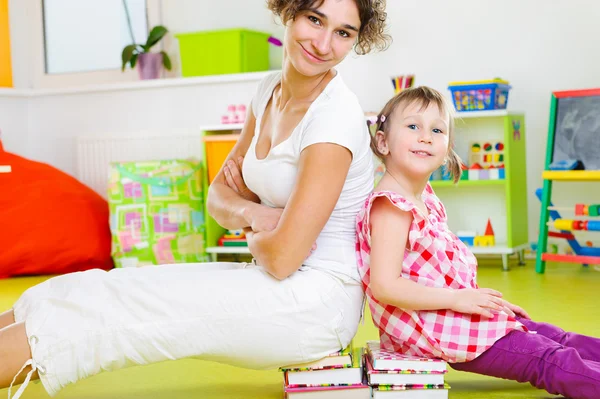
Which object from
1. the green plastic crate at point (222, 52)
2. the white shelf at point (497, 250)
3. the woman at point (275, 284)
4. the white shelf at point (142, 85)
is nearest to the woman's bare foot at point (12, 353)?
the woman at point (275, 284)

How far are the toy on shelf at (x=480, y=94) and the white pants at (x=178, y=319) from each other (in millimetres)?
2325

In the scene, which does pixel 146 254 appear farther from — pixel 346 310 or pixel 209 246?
pixel 346 310

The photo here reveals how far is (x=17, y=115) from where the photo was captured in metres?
5.07

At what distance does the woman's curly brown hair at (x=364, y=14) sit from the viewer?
5.68 ft

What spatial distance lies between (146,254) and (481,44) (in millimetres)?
1975

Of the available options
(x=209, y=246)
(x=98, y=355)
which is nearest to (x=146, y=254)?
(x=209, y=246)

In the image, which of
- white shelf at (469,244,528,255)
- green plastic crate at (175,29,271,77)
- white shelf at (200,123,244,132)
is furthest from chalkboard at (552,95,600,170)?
green plastic crate at (175,29,271,77)

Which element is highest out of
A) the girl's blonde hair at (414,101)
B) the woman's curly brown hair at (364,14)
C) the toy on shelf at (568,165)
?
the woman's curly brown hair at (364,14)

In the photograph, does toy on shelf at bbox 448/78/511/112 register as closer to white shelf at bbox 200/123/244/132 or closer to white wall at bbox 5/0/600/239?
white wall at bbox 5/0/600/239

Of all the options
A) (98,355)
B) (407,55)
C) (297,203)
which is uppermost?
(407,55)

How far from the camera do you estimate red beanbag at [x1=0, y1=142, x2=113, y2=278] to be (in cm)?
425

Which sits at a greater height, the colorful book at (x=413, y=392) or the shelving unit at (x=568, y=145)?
the shelving unit at (x=568, y=145)

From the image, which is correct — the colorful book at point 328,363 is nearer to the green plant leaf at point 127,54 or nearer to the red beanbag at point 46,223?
the red beanbag at point 46,223

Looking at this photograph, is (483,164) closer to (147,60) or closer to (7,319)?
(147,60)
